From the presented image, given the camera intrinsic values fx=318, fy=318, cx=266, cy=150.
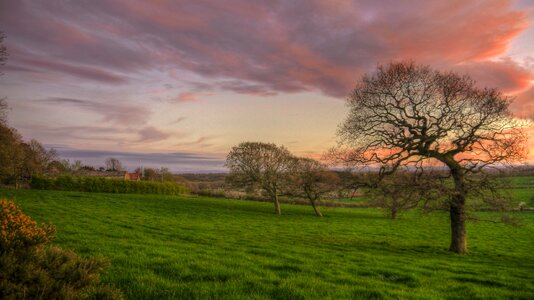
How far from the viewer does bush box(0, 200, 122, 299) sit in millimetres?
5586

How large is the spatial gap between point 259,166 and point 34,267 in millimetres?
44409

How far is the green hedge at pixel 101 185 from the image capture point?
6259 cm

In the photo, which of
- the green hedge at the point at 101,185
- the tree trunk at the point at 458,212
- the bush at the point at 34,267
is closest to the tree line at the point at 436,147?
the tree trunk at the point at 458,212

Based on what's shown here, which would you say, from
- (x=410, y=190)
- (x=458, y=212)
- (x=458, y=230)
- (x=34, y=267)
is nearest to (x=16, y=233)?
(x=34, y=267)

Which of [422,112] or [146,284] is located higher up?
[422,112]

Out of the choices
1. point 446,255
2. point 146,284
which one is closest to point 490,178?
point 446,255

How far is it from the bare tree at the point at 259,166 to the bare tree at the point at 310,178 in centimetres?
148

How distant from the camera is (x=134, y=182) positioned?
7275 cm

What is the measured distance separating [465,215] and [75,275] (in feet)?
78.2

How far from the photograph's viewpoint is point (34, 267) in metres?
5.89

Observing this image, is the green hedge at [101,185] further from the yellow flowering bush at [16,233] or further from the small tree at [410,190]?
the yellow flowering bush at [16,233]

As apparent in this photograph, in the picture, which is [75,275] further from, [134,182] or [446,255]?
[134,182]

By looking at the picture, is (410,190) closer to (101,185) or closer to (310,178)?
(310,178)

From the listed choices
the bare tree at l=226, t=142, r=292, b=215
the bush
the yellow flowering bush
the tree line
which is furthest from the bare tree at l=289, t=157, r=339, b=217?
the yellow flowering bush
